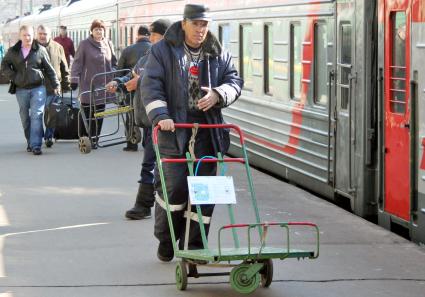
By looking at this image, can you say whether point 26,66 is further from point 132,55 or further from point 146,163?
point 146,163

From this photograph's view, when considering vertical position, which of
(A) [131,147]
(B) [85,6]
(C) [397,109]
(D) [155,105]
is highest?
(B) [85,6]

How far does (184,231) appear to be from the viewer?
8.57 meters

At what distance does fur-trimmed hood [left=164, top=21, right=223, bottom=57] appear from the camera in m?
8.32

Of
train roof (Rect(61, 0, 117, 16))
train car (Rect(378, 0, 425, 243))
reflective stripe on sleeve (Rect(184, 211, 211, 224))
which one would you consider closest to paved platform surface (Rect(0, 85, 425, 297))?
train car (Rect(378, 0, 425, 243))

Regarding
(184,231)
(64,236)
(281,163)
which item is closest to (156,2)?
(281,163)

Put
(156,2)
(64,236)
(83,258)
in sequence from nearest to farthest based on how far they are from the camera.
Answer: (83,258) < (64,236) < (156,2)

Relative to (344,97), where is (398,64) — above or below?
above

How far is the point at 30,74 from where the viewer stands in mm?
17016

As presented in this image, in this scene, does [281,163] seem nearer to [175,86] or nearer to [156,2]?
[175,86]

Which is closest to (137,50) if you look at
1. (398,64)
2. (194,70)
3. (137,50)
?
(137,50)

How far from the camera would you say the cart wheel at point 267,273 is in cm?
786

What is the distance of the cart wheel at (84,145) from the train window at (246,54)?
87.7 inches

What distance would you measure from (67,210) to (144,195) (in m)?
1.18

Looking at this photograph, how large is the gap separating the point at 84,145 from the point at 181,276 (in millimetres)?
9297
